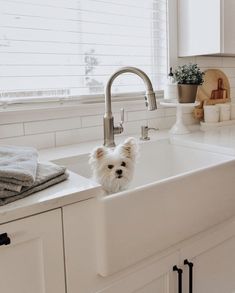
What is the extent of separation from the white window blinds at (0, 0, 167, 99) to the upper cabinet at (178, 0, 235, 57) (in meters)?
0.12

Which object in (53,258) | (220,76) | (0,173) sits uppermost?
(220,76)

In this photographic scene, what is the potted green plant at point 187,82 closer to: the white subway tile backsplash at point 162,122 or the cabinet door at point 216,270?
the white subway tile backsplash at point 162,122

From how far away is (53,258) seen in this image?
0.85 metres

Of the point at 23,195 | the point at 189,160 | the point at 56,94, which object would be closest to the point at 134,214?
the point at 23,195

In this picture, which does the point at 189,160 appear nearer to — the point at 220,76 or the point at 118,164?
the point at 118,164

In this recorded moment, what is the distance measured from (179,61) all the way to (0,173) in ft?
4.87

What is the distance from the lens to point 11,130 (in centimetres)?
139

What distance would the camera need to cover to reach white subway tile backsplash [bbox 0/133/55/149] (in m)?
1.40

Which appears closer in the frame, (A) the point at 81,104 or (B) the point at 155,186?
(B) the point at 155,186

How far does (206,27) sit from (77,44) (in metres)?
0.77

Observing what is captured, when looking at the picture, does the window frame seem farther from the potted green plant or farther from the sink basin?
the sink basin

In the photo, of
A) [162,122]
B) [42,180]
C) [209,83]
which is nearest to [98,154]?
[42,180]

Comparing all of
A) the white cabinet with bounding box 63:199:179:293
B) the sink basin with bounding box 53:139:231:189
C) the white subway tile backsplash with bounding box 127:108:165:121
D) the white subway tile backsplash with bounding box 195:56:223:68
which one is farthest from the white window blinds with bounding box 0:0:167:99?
the white cabinet with bounding box 63:199:179:293

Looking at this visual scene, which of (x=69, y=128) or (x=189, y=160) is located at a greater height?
(x=69, y=128)
